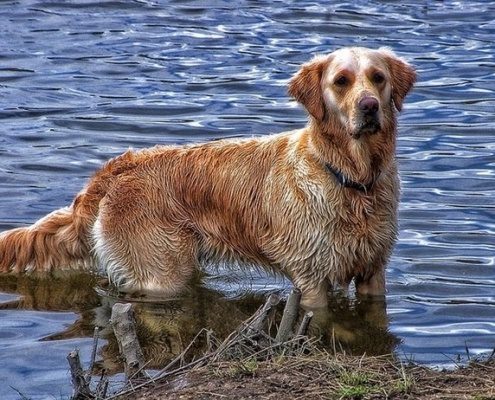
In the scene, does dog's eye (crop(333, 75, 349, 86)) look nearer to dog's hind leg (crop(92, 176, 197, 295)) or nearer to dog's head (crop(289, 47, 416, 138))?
dog's head (crop(289, 47, 416, 138))

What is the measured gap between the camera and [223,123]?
14.2 m

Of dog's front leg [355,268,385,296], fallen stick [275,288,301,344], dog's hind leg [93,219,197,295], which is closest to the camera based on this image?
fallen stick [275,288,301,344]

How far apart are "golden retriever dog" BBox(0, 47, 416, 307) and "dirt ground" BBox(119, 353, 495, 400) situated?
1.96m

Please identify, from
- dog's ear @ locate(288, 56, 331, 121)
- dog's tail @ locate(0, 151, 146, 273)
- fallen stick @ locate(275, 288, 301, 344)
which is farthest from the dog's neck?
fallen stick @ locate(275, 288, 301, 344)

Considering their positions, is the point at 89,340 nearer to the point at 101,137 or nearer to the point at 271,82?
the point at 101,137

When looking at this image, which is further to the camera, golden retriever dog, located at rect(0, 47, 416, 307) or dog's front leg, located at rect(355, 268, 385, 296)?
dog's front leg, located at rect(355, 268, 385, 296)

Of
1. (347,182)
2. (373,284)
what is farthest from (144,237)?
(373,284)

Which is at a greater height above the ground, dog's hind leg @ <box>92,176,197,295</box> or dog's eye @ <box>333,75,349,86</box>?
dog's eye @ <box>333,75,349,86</box>

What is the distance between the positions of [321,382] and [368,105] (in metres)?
2.33

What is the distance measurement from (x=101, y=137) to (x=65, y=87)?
87.4 inches

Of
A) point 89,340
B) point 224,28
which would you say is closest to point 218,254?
point 89,340

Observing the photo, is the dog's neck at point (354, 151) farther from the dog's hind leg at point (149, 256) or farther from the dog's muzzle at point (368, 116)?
the dog's hind leg at point (149, 256)

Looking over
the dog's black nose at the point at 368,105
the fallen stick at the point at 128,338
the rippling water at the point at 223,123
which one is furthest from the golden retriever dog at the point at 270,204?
the fallen stick at the point at 128,338

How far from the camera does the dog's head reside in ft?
27.2
